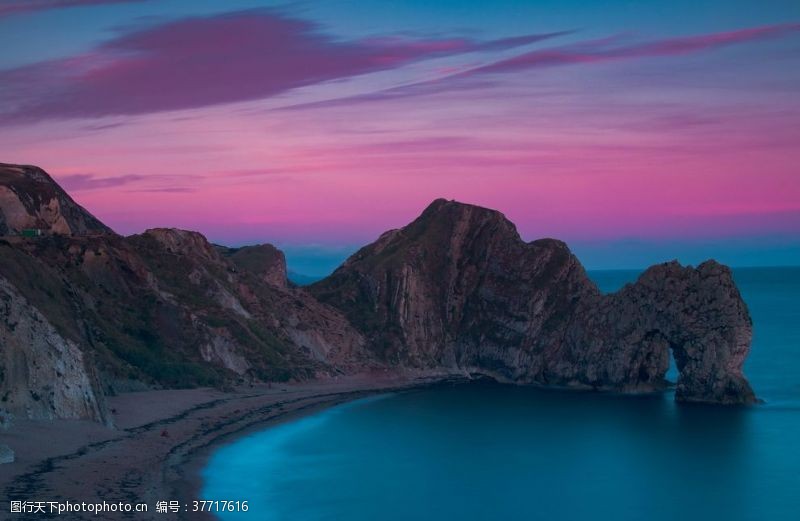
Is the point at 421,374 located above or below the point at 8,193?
below

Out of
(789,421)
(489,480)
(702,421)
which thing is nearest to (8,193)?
(489,480)

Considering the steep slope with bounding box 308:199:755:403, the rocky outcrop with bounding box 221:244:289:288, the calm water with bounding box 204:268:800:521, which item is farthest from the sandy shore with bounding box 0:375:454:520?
the rocky outcrop with bounding box 221:244:289:288

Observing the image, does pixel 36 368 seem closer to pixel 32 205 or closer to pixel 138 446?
pixel 138 446

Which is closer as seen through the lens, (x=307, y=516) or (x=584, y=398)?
(x=307, y=516)

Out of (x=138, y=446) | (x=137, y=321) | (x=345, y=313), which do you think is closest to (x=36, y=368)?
(x=138, y=446)

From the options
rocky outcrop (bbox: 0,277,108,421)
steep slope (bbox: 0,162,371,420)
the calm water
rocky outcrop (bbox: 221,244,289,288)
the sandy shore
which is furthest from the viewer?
rocky outcrop (bbox: 221,244,289,288)

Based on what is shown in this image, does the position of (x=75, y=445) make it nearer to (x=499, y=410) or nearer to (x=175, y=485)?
(x=175, y=485)

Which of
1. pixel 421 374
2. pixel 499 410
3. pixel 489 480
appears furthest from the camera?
pixel 421 374

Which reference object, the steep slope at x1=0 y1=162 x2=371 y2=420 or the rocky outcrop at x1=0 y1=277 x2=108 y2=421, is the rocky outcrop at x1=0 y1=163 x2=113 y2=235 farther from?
the rocky outcrop at x1=0 y1=277 x2=108 y2=421
